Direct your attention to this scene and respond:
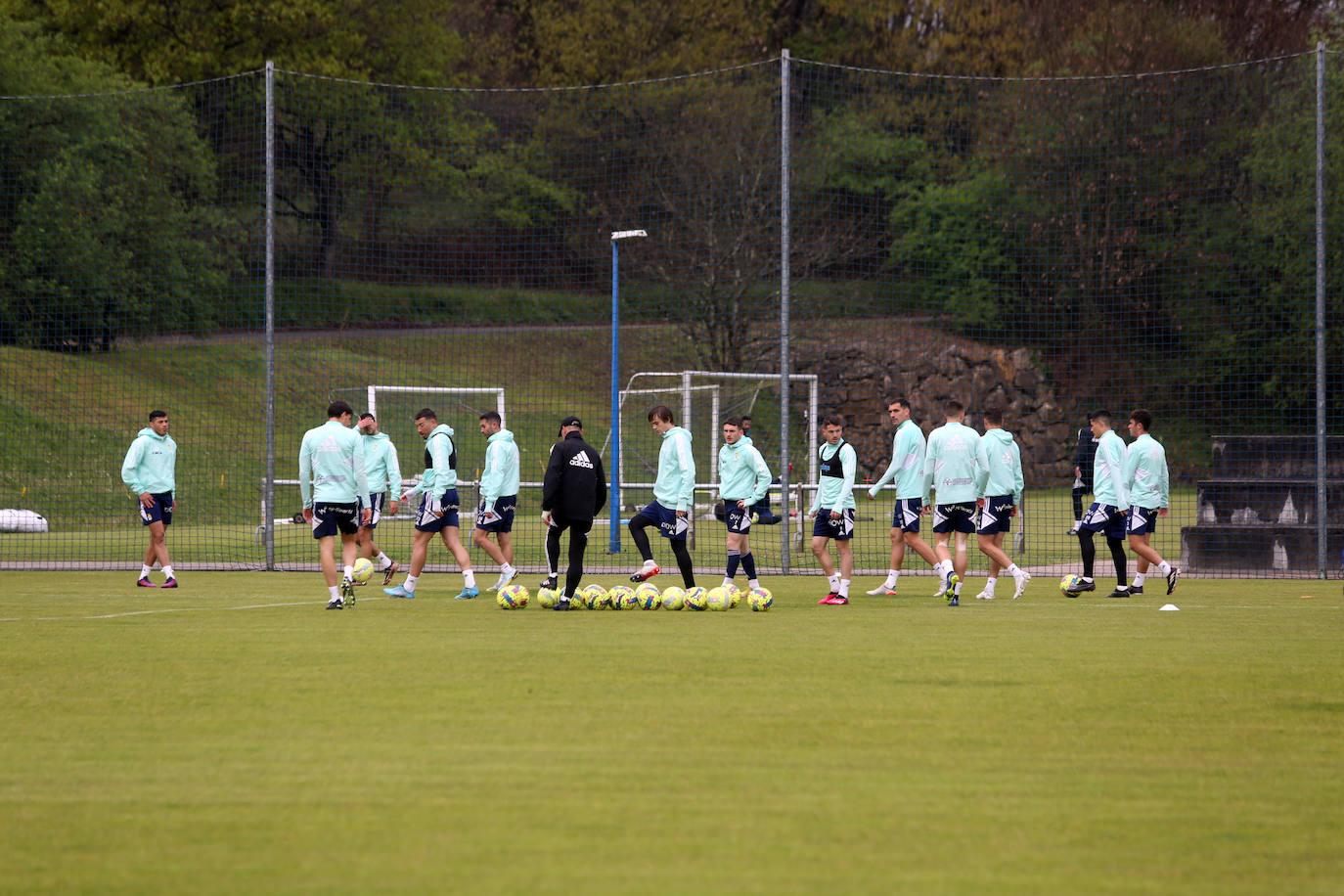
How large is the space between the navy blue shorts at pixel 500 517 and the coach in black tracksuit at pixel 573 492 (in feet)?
6.64

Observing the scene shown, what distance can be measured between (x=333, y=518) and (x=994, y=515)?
21.2ft

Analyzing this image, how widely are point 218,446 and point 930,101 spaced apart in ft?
52.6

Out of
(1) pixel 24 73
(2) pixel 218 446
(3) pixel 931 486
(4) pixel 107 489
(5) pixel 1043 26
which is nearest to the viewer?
(3) pixel 931 486

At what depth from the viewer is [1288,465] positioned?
70.2 feet

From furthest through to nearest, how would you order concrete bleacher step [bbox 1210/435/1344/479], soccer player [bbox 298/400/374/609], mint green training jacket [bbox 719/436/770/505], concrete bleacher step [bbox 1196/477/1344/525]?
1. concrete bleacher step [bbox 1210/435/1344/479]
2. concrete bleacher step [bbox 1196/477/1344/525]
3. mint green training jacket [bbox 719/436/770/505]
4. soccer player [bbox 298/400/374/609]

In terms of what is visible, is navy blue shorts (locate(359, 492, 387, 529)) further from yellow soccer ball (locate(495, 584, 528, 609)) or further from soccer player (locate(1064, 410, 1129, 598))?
soccer player (locate(1064, 410, 1129, 598))

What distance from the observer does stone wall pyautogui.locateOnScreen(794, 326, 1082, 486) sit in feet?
94.3

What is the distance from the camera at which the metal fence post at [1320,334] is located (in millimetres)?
18719

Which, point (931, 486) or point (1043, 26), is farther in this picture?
point (1043, 26)

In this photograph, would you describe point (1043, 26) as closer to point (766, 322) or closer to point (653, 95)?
point (766, 322)

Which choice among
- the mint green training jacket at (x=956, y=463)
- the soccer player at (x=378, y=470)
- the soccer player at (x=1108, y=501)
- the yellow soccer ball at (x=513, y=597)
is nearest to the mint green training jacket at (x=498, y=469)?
the soccer player at (x=378, y=470)

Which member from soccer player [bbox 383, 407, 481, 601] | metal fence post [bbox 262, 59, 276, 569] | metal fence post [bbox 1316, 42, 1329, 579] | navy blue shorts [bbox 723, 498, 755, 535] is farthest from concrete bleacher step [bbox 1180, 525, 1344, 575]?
metal fence post [bbox 262, 59, 276, 569]

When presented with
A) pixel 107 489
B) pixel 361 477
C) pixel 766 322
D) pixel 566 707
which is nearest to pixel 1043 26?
pixel 766 322

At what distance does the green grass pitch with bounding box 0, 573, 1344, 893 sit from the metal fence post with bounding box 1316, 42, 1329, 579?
6.22 metres
